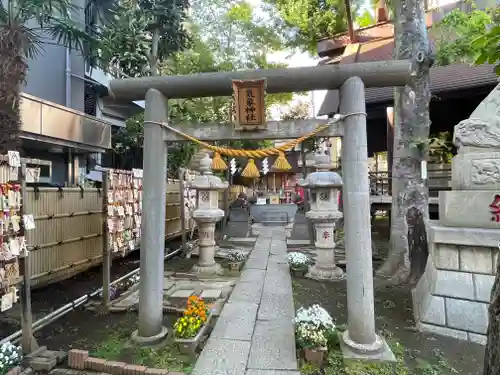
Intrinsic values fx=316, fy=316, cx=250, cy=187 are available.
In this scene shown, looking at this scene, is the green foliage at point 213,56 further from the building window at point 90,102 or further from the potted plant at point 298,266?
the potted plant at point 298,266

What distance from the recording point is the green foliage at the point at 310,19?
15602 millimetres

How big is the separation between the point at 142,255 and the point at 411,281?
5.71 m

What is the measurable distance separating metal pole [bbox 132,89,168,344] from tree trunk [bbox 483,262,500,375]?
3770 millimetres

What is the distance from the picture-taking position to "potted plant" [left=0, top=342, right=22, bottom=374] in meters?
3.31

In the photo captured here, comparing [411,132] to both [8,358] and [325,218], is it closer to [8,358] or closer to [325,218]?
[325,218]

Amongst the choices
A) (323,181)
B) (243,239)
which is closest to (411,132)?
(323,181)

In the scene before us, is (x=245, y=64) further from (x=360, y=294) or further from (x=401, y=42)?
(x=360, y=294)

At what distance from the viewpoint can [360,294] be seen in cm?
411

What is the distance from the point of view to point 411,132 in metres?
6.93

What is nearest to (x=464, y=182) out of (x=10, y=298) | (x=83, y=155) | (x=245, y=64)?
(x=10, y=298)

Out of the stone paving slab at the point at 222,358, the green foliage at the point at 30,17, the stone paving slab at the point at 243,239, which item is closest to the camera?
the stone paving slab at the point at 222,358

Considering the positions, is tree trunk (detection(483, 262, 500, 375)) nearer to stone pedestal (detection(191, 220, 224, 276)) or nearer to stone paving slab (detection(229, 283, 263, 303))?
stone paving slab (detection(229, 283, 263, 303))

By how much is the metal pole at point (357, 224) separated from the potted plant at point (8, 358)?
3.88m

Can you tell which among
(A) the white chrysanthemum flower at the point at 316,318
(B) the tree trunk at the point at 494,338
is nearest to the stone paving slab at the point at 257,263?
(A) the white chrysanthemum flower at the point at 316,318
